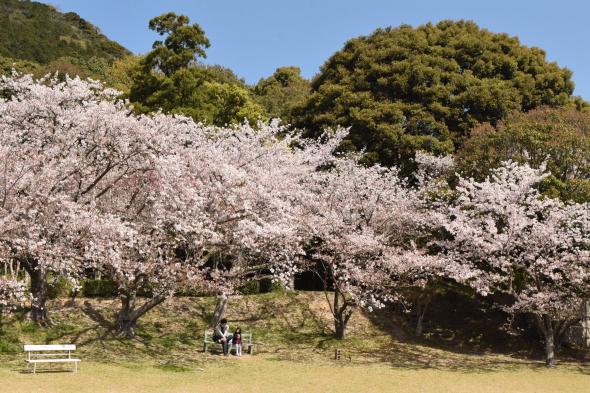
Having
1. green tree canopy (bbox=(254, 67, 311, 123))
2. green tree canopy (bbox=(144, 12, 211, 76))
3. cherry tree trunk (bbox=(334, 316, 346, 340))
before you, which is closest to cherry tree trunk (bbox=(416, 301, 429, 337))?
cherry tree trunk (bbox=(334, 316, 346, 340))

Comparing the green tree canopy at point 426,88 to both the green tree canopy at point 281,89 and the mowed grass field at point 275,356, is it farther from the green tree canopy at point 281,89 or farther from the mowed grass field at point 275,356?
the green tree canopy at point 281,89

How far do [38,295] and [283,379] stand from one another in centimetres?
820

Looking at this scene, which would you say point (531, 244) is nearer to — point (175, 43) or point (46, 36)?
point (175, 43)

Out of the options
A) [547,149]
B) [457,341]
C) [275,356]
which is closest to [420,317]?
[457,341]

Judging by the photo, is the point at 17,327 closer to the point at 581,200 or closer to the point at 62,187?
the point at 62,187

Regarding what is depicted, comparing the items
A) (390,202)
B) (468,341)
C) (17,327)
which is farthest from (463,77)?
(17,327)

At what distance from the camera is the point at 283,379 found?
12914mm

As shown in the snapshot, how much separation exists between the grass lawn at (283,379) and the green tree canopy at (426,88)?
12.0 meters

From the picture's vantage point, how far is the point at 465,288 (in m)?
22.1

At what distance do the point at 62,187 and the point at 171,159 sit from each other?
325cm

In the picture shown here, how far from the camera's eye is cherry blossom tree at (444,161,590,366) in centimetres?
1620

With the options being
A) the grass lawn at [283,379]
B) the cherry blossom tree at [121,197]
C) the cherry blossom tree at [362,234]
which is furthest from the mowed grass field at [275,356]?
the cherry blossom tree at [362,234]

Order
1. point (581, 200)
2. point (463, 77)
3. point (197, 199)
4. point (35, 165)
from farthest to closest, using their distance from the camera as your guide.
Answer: point (463, 77) < point (581, 200) < point (197, 199) < point (35, 165)

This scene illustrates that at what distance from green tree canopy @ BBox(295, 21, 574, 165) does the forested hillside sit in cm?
4586
